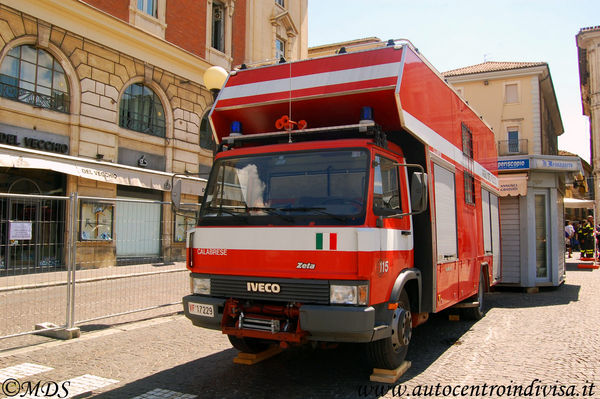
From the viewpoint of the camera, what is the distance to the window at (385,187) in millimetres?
4672

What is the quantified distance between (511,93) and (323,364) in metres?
35.0

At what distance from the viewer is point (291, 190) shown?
15.8 ft

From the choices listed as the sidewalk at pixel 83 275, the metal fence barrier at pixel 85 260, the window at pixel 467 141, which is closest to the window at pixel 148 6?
the metal fence barrier at pixel 85 260

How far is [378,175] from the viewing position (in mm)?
4754

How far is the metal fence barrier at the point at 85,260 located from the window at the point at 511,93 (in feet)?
108

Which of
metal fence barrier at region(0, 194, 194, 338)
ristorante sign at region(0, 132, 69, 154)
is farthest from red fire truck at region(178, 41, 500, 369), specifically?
ristorante sign at region(0, 132, 69, 154)

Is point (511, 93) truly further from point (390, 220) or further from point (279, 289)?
point (279, 289)

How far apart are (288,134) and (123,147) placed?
40.4 ft

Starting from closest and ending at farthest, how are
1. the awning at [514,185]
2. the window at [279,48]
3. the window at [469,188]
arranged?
the window at [469,188] → the awning at [514,185] → the window at [279,48]

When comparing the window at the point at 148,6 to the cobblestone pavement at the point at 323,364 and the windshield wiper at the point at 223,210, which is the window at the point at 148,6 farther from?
the windshield wiper at the point at 223,210

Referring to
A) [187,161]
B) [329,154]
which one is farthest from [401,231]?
[187,161]

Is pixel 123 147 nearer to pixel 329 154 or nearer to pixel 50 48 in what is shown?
pixel 50 48

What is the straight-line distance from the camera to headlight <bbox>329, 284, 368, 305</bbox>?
4301 millimetres

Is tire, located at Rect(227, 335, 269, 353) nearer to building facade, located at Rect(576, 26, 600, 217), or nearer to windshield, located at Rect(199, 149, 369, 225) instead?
windshield, located at Rect(199, 149, 369, 225)
